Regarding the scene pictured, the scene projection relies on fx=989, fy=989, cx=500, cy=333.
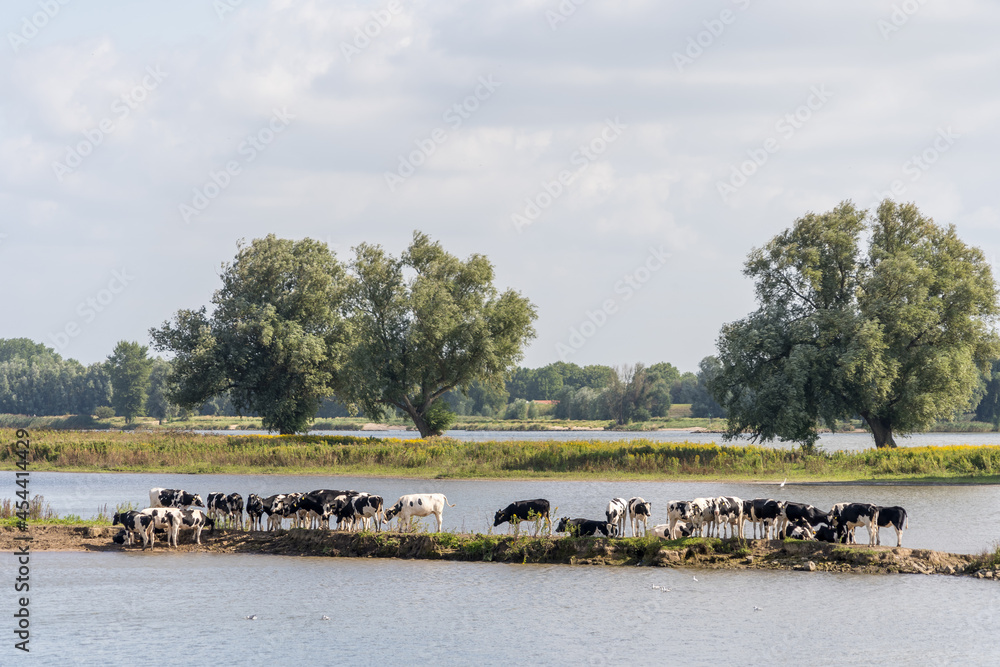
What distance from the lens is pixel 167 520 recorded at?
26312 millimetres

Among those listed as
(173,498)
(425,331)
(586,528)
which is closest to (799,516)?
(586,528)

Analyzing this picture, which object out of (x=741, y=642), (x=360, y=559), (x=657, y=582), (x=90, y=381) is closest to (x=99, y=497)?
(x=360, y=559)

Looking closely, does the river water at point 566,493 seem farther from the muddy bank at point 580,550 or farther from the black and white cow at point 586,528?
the black and white cow at point 586,528

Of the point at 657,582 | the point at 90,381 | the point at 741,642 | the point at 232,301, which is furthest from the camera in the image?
the point at 90,381

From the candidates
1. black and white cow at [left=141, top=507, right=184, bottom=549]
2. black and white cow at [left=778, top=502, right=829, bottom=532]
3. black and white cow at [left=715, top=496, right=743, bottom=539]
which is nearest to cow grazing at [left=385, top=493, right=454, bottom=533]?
black and white cow at [left=141, top=507, right=184, bottom=549]

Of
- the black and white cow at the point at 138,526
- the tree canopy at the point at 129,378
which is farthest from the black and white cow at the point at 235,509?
the tree canopy at the point at 129,378

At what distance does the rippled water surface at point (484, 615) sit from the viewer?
57.2 feet

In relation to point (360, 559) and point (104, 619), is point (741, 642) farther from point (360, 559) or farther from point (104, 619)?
point (104, 619)

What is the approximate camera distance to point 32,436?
61875 mm

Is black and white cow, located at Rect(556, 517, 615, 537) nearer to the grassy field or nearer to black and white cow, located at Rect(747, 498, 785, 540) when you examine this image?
black and white cow, located at Rect(747, 498, 785, 540)

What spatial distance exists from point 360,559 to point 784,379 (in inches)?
1379

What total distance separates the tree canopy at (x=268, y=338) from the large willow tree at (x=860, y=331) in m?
29.9

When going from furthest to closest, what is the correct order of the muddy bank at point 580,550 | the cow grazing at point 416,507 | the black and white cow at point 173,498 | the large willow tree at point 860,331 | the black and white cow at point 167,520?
the large willow tree at point 860,331
the black and white cow at point 173,498
the cow grazing at point 416,507
the black and white cow at point 167,520
the muddy bank at point 580,550

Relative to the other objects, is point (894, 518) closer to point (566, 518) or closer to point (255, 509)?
point (566, 518)
